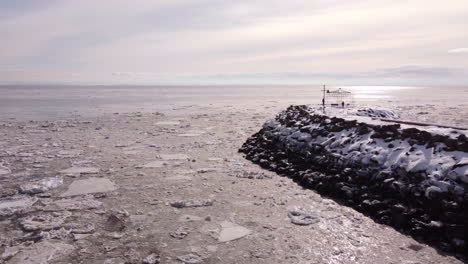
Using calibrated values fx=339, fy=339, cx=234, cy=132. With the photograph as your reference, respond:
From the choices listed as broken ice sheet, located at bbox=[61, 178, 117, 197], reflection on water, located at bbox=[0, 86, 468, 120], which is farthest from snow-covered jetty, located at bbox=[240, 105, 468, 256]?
reflection on water, located at bbox=[0, 86, 468, 120]

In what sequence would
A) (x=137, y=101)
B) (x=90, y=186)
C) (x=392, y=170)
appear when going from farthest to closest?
(x=137, y=101), (x=90, y=186), (x=392, y=170)

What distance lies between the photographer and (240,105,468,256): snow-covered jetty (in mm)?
4617

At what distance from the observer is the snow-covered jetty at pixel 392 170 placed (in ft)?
15.1

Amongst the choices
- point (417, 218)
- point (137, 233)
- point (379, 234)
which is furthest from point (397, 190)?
point (137, 233)

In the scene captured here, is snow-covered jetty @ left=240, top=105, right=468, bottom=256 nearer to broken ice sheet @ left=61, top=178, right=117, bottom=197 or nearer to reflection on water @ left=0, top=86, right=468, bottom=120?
broken ice sheet @ left=61, top=178, right=117, bottom=197

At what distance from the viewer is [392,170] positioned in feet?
18.8

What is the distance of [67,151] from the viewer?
33.6 feet

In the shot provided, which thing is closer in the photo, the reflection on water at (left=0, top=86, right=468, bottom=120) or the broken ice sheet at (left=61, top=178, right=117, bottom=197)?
the broken ice sheet at (left=61, top=178, right=117, bottom=197)

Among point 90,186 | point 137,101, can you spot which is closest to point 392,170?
point 90,186

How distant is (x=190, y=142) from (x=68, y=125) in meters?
7.66

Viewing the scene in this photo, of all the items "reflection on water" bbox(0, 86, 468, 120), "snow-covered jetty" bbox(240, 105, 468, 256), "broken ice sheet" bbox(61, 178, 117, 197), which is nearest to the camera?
"snow-covered jetty" bbox(240, 105, 468, 256)

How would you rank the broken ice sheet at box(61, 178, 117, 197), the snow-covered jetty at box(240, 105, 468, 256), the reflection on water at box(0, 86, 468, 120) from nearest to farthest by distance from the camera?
the snow-covered jetty at box(240, 105, 468, 256) → the broken ice sheet at box(61, 178, 117, 197) → the reflection on water at box(0, 86, 468, 120)

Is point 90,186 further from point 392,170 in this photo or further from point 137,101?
point 137,101

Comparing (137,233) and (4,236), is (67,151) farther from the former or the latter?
(137,233)
